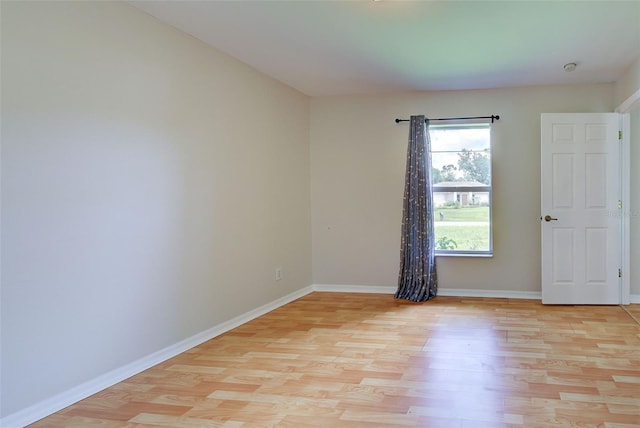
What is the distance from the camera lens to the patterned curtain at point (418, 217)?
5.69 m

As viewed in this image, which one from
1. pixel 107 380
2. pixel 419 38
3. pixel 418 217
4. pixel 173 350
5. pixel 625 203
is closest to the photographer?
pixel 107 380

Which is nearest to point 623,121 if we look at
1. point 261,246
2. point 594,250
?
point 594,250

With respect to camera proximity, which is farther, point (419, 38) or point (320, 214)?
point (320, 214)

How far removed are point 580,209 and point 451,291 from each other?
162 centimetres

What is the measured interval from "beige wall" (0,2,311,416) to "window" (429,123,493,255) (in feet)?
7.42

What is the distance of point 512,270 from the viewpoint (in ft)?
18.6

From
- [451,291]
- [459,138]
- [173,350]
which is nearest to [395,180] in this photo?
[459,138]

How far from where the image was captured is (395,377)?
10.2 ft

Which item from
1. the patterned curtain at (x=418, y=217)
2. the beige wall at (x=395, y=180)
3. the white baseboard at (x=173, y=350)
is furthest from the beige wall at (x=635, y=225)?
the patterned curtain at (x=418, y=217)

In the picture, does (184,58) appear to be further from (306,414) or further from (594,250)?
(594,250)

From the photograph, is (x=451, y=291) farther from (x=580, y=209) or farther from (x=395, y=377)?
(x=395, y=377)

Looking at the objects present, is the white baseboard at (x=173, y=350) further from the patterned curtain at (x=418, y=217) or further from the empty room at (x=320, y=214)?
the patterned curtain at (x=418, y=217)

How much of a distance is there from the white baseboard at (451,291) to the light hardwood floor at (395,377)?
2.81 feet

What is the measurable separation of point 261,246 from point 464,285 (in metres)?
2.43
